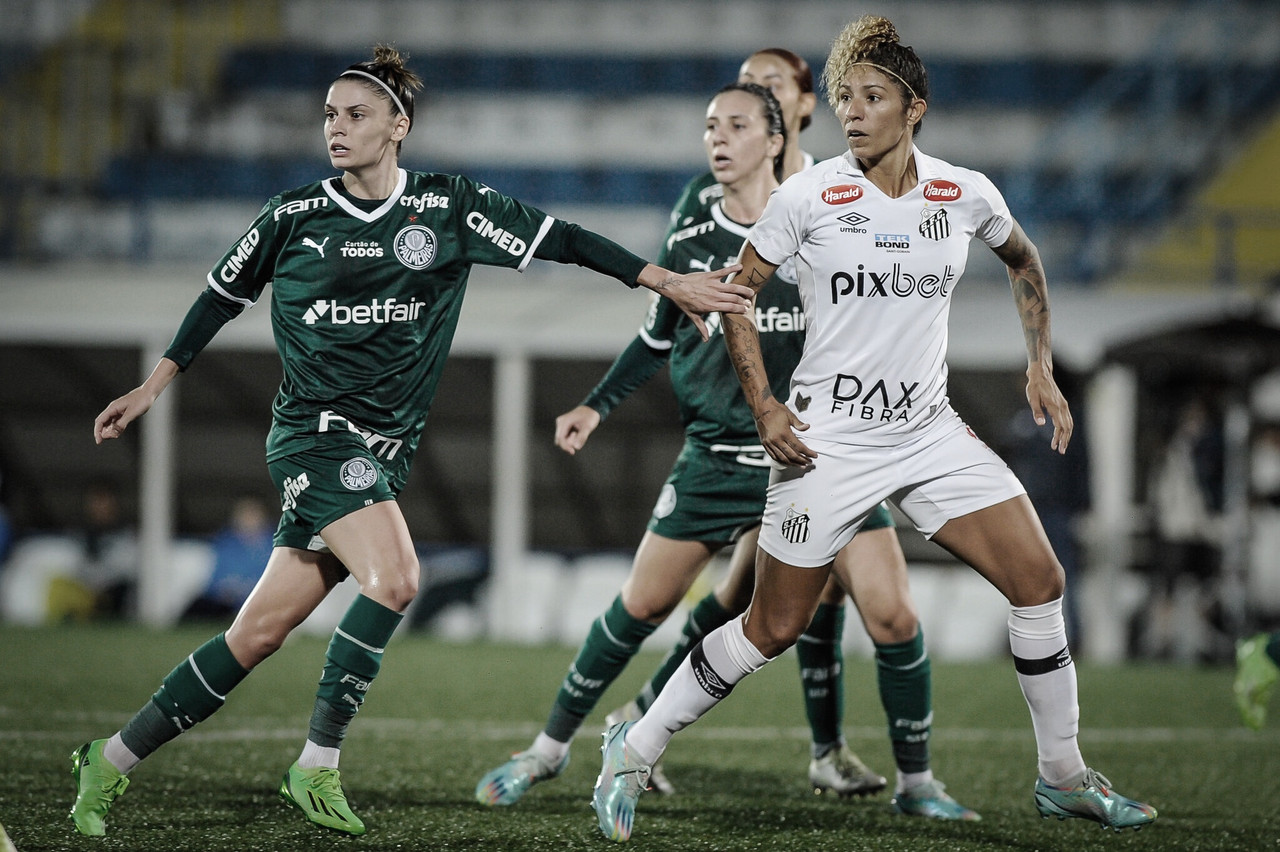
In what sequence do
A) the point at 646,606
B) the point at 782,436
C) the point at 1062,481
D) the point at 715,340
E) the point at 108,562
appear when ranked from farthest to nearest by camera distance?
1. the point at 108,562
2. the point at 1062,481
3. the point at 715,340
4. the point at 646,606
5. the point at 782,436

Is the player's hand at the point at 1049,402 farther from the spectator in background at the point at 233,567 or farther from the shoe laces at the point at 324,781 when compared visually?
the spectator in background at the point at 233,567

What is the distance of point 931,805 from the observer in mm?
4379

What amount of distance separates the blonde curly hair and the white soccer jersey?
186 millimetres

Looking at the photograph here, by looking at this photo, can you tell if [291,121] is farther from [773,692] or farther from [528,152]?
[773,692]

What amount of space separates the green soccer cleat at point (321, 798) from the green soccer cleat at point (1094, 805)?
177 cm

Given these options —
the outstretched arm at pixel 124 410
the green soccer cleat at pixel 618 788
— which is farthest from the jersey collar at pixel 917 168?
the outstretched arm at pixel 124 410

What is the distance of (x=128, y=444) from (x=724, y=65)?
786 centimetres

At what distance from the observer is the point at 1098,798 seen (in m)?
3.80

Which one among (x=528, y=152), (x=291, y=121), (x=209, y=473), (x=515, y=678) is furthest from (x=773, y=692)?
(x=291, y=121)

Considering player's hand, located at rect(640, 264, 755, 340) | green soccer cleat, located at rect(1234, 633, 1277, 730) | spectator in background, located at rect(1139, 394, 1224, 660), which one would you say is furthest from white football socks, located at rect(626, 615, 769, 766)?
spectator in background, located at rect(1139, 394, 1224, 660)

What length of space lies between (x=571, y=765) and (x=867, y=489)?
203cm

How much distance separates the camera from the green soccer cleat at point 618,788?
3.84 m

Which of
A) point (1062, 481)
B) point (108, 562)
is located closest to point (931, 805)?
point (1062, 481)

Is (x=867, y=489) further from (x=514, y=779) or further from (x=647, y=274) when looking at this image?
(x=514, y=779)
